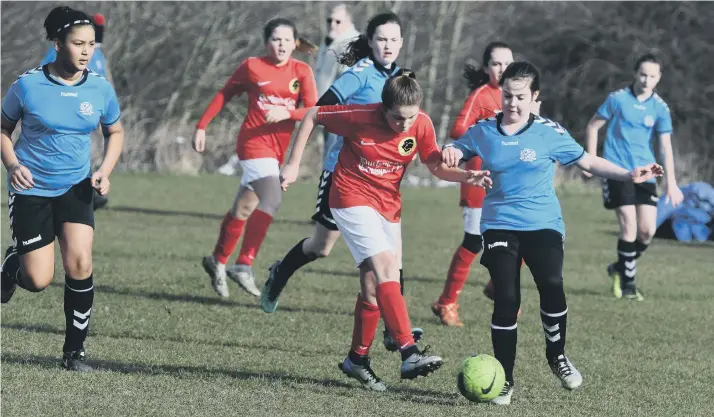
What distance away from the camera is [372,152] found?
680cm

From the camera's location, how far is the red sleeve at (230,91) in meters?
10.1

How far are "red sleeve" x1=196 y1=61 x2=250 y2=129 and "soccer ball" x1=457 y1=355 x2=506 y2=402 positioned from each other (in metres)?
4.31

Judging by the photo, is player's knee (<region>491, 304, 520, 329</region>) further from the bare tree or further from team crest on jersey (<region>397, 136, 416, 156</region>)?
the bare tree

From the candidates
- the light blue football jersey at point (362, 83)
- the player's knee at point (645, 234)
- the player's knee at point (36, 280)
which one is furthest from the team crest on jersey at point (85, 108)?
the player's knee at point (645, 234)

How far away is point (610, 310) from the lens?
1052 centimetres

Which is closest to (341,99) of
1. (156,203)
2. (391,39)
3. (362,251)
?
(391,39)

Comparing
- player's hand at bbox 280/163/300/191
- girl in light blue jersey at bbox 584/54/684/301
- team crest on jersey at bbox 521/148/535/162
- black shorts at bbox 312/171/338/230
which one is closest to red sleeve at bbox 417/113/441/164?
team crest on jersey at bbox 521/148/535/162

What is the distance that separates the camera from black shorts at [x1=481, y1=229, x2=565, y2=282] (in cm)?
670

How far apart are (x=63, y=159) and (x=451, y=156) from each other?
215cm

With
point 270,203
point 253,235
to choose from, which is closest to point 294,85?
point 270,203

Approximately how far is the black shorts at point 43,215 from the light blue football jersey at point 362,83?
1652mm

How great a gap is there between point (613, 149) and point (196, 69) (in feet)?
77.0

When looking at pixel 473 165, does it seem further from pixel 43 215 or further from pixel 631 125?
pixel 43 215

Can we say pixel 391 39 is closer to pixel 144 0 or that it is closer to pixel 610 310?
pixel 610 310
